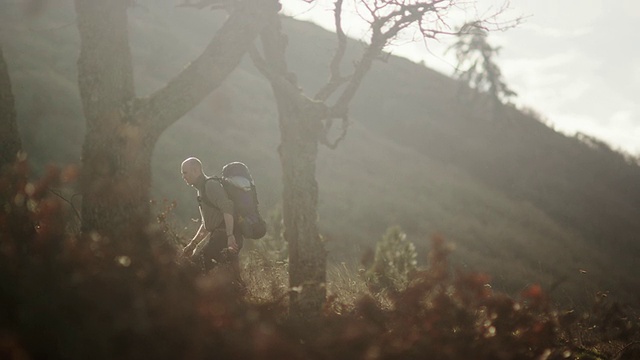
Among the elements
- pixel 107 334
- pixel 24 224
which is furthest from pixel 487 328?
pixel 24 224

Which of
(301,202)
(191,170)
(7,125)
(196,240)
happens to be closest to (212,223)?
(196,240)

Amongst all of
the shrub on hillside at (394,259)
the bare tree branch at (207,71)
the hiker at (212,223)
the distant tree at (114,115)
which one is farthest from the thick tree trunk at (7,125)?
the shrub on hillside at (394,259)

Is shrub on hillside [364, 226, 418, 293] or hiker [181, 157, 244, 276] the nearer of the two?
hiker [181, 157, 244, 276]

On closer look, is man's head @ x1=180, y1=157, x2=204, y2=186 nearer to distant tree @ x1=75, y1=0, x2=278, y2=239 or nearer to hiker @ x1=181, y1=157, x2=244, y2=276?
hiker @ x1=181, y1=157, x2=244, y2=276

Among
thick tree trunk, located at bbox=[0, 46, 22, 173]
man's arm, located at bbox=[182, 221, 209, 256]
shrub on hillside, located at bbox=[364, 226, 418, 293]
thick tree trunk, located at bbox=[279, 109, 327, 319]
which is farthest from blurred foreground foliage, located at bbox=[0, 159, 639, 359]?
shrub on hillside, located at bbox=[364, 226, 418, 293]

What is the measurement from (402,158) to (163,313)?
937 inches

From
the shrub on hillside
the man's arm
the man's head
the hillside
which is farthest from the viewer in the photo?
the hillside

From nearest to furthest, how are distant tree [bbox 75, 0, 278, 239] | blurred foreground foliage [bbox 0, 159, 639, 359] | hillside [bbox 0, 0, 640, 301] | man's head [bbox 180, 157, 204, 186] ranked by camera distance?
blurred foreground foliage [bbox 0, 159, 639, 359] → distant tree [bbox 75, 0, 278, 239] → man's head [bbox 180, 157, 204, 186] → hillside [bbox 0, 0, 640, 301]

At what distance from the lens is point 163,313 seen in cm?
226

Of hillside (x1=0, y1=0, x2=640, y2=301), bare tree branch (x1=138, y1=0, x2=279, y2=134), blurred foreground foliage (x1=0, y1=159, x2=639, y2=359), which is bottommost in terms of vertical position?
hillside (x1=0, y1=0, x2=640, y2=301)

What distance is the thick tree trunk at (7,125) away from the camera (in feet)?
17.3

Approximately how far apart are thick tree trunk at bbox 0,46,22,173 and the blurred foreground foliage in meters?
1.89

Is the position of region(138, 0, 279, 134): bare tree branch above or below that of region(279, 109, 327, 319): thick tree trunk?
above

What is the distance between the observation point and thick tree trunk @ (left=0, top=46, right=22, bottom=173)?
527 centimetres
